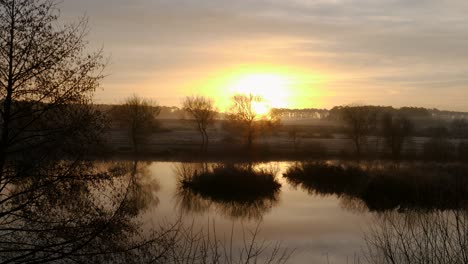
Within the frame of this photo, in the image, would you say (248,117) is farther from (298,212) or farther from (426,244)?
(426,244)

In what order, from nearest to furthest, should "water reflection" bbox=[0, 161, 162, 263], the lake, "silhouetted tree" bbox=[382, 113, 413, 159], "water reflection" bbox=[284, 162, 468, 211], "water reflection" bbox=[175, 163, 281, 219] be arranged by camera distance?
"water reflection" bbox=[0, 161, 162, 263]
the lake
"water reflection" bbox=[175, 163, 281, 219]
"water reflection" bbox=[284, 162, 468, 211]
"silhouetted tree" bbox=[382, 113, 413, 159]

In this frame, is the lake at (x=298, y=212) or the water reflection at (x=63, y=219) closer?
the water reflection at (x=63, y=219)

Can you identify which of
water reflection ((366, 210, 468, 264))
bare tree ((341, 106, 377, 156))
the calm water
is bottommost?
the calm water

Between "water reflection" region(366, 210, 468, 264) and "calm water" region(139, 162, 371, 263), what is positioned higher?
"water reflection" region(366, 210, 468, 264)

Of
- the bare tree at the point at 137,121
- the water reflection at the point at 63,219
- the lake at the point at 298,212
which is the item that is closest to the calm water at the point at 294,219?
the lake at the point at 298,212

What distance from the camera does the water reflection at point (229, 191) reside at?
84.4ft

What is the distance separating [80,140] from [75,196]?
1.04m

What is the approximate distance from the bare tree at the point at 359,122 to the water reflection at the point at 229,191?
28.0m

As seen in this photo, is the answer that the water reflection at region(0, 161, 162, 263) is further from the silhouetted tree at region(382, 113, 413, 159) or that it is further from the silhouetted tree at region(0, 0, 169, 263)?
the silhouetted tree at region(382, 113, 413, 159)

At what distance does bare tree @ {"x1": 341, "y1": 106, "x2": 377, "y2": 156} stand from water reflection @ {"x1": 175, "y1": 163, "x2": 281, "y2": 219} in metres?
28.0

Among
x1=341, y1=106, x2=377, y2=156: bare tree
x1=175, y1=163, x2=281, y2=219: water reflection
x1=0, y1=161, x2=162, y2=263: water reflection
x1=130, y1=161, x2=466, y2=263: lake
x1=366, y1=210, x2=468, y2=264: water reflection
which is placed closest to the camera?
x1=366, y1=210, x2=468, y2=264: water reflection

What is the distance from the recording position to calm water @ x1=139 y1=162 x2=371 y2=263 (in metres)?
17.3

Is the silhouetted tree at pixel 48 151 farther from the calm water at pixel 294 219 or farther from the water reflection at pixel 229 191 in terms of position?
the water reflection at pixel 229 191

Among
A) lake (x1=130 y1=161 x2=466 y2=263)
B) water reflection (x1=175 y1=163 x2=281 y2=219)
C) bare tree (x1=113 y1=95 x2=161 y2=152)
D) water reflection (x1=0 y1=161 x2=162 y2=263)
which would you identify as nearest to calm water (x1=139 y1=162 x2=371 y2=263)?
lake (x1=130 y1=161 x2=466 y2=263)
